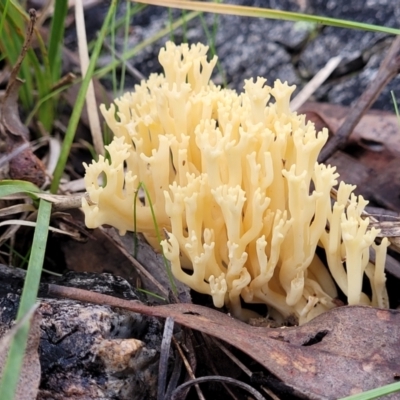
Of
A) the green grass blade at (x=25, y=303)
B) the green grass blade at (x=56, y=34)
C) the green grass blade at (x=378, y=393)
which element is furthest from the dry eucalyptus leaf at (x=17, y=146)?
the green grass blade at (x=378, y=393)

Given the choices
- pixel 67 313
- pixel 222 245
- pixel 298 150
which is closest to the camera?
pixel 67 313

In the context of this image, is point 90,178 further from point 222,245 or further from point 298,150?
point 298,150

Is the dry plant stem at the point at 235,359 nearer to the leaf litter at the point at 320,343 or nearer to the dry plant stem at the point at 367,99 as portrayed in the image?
the leaf litter at the point at 320,343

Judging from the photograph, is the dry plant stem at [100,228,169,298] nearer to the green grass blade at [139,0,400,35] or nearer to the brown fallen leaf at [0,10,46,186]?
the brown fallen leaf at [0,10,46,186]

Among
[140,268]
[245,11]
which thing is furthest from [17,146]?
[245,11]

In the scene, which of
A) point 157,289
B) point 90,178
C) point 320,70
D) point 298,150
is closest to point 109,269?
point 157,289

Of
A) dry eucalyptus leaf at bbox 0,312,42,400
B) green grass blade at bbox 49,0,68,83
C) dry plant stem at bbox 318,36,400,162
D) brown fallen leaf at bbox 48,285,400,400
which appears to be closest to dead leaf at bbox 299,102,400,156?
dry plant stem at bbox 318,36,400,162
